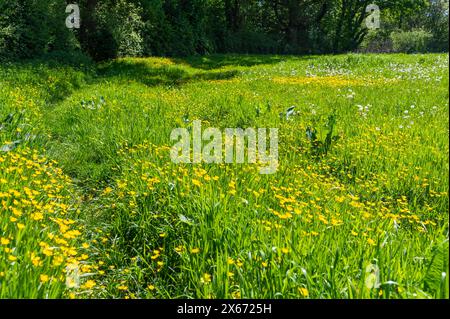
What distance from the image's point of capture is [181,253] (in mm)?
3389

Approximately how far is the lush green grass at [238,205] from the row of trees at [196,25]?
1964 millimetres

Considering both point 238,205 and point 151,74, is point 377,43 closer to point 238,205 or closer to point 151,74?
point 151,74

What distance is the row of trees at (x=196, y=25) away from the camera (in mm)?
17516

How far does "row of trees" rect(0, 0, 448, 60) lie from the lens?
57.5ft

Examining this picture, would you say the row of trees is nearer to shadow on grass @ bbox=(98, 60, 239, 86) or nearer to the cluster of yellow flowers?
shadow on grass @ bbox=(98, 60, 239, 86)

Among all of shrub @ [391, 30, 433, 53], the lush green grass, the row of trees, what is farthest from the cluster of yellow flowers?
shrub @ [391, 30, 433, 53]

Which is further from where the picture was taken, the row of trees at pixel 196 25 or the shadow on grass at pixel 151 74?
the row of trees at pixel 196 25

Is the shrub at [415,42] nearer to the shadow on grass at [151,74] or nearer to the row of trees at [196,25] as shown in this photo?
the row of trees at [196,25]

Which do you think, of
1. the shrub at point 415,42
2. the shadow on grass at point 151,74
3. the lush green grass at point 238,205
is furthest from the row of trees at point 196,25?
the shadow on grass at point 151,74

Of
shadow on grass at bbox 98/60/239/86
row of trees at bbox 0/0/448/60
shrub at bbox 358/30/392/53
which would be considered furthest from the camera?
shrub at bbox 358/30/392/53

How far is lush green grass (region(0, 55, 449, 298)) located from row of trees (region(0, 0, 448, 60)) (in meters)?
1.96

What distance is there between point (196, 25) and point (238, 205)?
101 ft

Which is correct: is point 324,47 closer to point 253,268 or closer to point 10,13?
point 10,13
